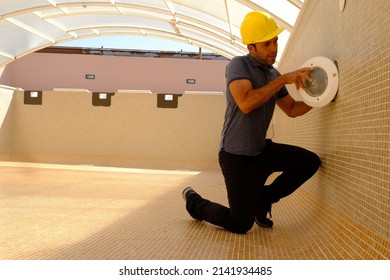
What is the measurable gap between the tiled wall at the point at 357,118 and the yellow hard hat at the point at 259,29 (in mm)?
435

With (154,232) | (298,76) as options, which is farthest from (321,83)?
(154,232)

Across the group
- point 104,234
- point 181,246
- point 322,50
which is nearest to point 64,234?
point 104,234

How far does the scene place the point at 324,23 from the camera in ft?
11.8

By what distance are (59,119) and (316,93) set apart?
7.76m

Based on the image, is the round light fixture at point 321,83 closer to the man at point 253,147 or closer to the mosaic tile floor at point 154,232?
the man at point 253,147

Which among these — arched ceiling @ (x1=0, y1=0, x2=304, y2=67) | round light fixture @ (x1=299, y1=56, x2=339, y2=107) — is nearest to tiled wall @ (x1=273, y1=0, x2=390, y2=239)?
round light fixture @ (x1=299, y1=56, x2=339, y2=107)

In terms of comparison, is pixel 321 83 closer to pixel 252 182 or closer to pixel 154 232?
pixel 252 182

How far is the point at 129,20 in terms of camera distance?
15195 millimetres

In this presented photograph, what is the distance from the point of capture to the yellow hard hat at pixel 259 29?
9.98 feet

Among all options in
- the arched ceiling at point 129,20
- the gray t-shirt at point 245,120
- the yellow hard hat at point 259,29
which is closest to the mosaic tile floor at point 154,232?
the gray t-shirt at point 245,120

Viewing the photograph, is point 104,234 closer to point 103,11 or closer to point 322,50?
point 322,50

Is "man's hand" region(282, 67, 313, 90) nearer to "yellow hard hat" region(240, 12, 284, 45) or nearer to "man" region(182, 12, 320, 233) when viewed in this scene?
"man" region(182, 12, 320, 233)

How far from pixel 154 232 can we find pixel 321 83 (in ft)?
4.78

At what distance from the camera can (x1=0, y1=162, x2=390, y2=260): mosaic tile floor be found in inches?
93.4
